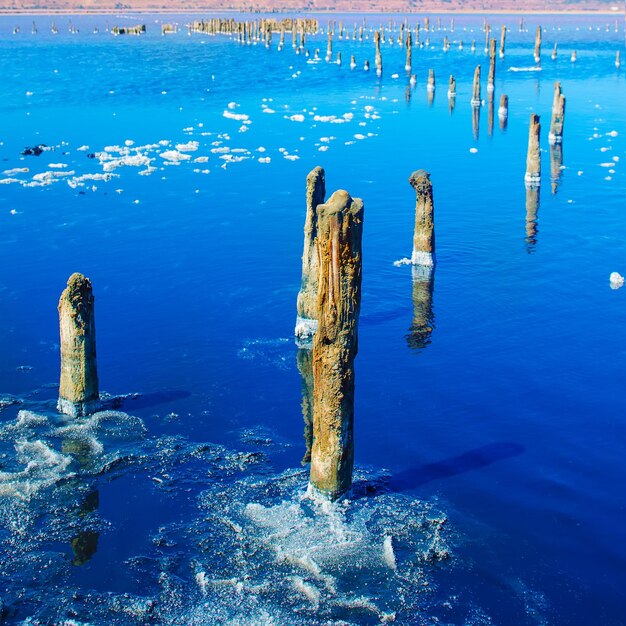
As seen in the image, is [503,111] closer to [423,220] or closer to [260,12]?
[423,220]

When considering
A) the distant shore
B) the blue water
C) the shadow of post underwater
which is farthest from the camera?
the distant shore

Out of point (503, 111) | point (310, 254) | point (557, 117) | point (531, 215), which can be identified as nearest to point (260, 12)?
point (503, 111)

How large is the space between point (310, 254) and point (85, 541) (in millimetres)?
8708

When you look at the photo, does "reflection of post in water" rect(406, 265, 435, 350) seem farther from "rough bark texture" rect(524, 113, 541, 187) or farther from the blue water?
"rough bark texture" rect(524, 113, 541, 187)

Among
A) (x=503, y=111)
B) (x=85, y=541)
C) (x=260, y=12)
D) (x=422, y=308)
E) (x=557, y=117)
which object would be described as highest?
(x=260, y=12)

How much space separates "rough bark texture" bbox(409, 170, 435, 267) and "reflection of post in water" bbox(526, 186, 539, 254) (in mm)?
4582

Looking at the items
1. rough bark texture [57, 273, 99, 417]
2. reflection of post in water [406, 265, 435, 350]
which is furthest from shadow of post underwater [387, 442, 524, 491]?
rough bark texture [57, 273, 99, 417]

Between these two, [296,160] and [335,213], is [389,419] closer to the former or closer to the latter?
[335,213]

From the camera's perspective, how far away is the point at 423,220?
83.1 ft

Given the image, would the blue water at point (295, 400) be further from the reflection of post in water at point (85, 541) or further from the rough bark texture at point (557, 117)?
the rough bark texture at point (557, 117)

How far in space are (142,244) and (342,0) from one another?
17512cm

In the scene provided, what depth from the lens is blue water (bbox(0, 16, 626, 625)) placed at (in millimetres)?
13820

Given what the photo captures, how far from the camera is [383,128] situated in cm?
5128

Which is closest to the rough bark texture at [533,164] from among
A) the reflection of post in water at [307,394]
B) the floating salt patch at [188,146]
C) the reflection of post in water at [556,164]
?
the reflection of post in water at [556,164]
